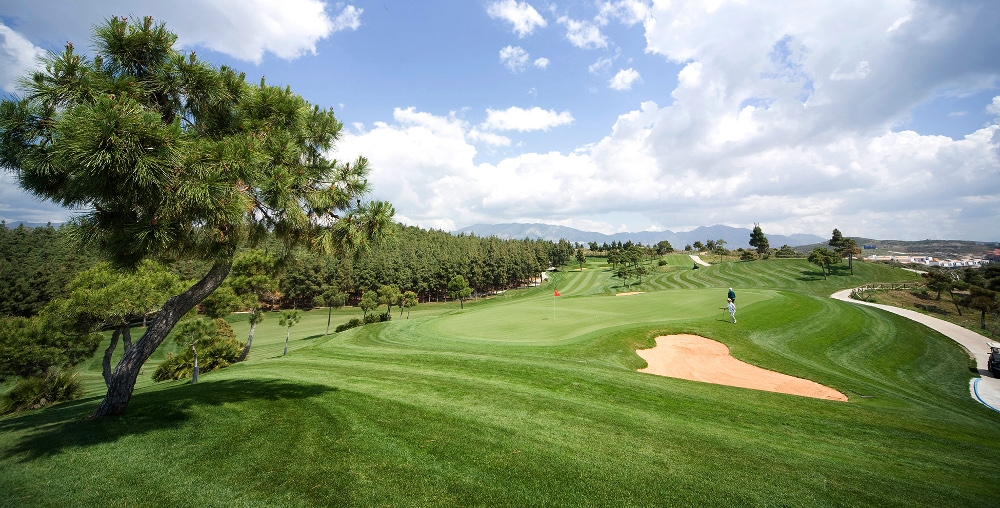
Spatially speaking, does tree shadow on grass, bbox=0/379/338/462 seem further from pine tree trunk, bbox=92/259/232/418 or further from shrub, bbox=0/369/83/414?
shrub, bbox=0/369/83/414

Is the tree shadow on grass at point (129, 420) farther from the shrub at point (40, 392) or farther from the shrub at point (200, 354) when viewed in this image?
the shrub at point (200, 354)

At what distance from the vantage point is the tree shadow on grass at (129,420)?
205 inches

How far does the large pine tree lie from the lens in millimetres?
4426

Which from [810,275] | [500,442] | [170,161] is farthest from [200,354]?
[810,275]

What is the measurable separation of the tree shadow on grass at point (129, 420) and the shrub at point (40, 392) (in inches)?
224

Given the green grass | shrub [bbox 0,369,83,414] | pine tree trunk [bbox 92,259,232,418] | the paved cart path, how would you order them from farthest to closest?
the paved cart path
shrub [bbox 0,369,83,414]
pine tree trunk [bbox 92,259,232,418]
the green grass

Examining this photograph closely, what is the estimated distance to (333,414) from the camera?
6781 millimetres

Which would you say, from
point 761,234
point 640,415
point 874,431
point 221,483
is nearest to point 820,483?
point 640,415

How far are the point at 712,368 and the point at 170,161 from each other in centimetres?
1661

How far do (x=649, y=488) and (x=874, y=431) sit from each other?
663cm

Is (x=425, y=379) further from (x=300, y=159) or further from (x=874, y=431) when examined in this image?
(x=874, y=431)

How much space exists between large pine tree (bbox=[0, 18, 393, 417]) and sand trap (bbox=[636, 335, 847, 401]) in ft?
40.0

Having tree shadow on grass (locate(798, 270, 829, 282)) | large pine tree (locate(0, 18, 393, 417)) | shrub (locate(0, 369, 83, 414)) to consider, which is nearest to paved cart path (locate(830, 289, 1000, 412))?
large pine tree (locate(0, 18, 393, 417))

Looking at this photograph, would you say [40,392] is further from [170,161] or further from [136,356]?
[170,161]
